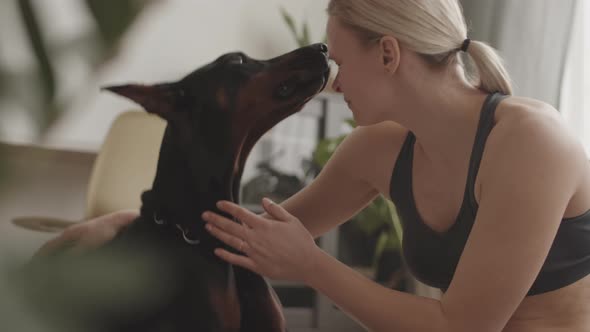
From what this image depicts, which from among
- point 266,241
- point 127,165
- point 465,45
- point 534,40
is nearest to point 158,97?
point 266,241

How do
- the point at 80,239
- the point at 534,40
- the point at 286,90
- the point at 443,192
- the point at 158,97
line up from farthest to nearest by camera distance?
the point at 534,40 < the point at 443,192 < the point at 286,90 < the point at 158,97 < the point at 80,239

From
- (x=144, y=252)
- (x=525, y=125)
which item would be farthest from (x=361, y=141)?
(x=144, y=252)

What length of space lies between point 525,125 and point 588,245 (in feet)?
0.88

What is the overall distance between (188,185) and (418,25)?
47 cm

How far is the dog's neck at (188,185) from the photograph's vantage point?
3.05 feet

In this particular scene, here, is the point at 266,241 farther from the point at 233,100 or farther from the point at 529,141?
the point at 529,141

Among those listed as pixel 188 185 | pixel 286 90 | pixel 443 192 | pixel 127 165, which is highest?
pixel 286 90

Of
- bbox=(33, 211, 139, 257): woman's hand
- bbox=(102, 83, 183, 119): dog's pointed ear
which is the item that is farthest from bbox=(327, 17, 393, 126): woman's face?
bbox=(33, 211, 139, 257): woman's hand

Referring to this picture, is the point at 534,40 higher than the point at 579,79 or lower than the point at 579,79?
higher

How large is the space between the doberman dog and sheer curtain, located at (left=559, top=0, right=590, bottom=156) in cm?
183

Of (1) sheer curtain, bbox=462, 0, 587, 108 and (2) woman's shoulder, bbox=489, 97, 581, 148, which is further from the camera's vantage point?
(1) sheer curtain, bbox=462, 0, 587, 108

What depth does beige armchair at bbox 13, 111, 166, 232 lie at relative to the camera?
1.61 m

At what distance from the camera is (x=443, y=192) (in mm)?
1307

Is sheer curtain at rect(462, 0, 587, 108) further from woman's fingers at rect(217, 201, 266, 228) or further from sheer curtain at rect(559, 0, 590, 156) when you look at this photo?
woman's fingers at rect(217, 201, 266, 228)
